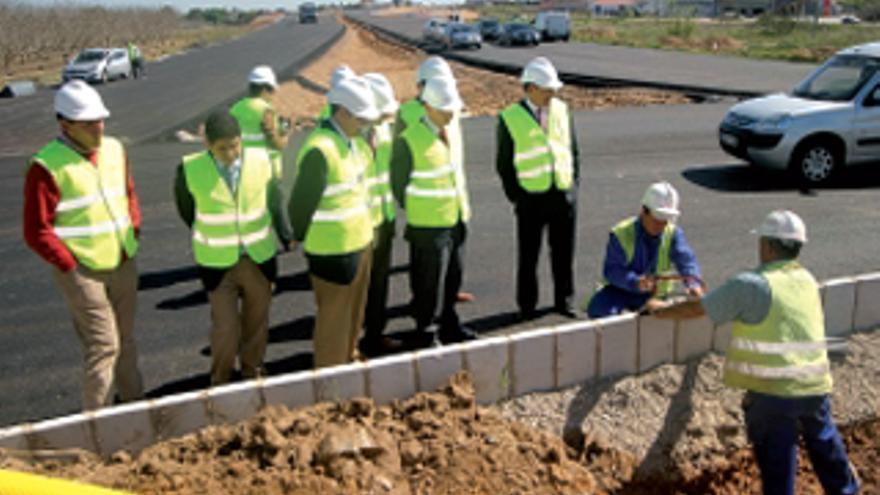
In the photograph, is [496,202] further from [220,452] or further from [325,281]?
[220,452]

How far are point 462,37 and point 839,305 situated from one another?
118ft

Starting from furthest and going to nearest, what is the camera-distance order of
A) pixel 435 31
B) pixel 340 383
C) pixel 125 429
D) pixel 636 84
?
pixel 435 31, pixel 636 84, pixel 340 383, pixel 125 429

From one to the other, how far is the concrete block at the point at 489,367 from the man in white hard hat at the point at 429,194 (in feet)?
3.41

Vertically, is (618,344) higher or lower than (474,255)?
higher

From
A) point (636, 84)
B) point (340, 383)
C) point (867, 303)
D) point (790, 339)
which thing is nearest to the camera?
point (790, 339)

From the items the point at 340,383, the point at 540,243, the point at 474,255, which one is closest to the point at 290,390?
the point at 340,383

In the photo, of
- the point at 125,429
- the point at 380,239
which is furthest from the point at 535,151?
the point at 125,429

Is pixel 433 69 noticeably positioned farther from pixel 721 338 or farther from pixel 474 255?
pixel 721 338

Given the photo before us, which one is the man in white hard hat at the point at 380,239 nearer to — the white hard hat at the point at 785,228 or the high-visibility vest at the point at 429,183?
the high-visibility vest at the point at 429,183

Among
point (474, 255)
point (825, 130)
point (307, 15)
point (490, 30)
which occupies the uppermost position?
point (307, 15)

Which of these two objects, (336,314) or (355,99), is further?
(336,314)

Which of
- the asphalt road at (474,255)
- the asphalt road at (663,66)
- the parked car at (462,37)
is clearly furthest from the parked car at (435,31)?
the asphalt road at (474,255)

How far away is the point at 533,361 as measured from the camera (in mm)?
4816

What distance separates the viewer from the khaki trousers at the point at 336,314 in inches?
198
